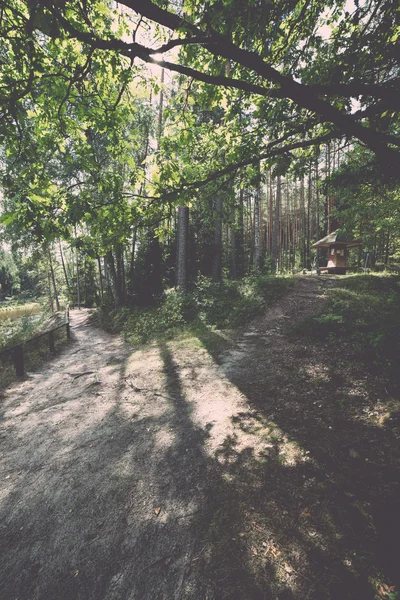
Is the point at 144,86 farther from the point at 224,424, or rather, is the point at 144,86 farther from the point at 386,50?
the point at 224,424

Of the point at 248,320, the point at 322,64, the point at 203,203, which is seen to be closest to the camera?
the point at 322,64

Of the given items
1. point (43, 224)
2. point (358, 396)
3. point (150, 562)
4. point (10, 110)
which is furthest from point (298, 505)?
point (10, 110)

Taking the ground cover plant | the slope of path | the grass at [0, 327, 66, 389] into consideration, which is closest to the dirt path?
the slope of path

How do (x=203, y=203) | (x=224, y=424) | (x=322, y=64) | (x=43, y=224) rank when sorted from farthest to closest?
(x=203, y=203) < (x=224, y=424) < (x=322, y=64) < (x=43, y=224)

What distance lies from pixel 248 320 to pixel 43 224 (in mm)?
8062

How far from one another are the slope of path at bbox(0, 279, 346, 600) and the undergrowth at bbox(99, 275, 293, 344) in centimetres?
355

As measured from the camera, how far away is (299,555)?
221 centimetres

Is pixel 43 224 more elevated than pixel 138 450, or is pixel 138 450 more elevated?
pixel 43 224

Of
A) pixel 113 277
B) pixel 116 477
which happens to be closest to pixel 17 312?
pixel 113 277

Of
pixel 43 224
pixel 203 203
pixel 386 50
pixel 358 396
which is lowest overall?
pixel 358 396

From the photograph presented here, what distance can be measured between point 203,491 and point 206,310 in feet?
30.5

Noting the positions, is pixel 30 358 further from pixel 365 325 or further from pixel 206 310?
pixel 365 325

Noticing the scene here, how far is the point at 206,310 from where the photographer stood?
40.0 feet

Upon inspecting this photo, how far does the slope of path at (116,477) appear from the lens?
94.2 inches
